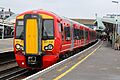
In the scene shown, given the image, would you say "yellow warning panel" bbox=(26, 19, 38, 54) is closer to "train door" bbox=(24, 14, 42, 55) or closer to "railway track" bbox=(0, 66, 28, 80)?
"train door" bbox=(24, 14, 42, 55)

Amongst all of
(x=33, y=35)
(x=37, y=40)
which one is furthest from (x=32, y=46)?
(x=33, y=35)

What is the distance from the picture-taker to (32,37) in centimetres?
1653

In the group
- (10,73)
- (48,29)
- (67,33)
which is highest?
(48,29)

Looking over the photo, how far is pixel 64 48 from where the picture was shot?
63.5ft

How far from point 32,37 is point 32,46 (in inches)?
17.4

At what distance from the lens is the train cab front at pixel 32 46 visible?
16422mm

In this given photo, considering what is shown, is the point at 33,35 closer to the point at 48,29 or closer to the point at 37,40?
the point at 37,40

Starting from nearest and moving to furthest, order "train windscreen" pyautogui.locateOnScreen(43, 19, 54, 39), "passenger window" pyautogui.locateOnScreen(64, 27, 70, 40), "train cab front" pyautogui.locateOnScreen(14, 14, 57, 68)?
"train cab front" pyautogui.locateOnScreen(14, 14, 57, 68) → "train windscreen" pyautogui.locateOnScreen(43, 19, 54, 39) → "passenger window" pyautogui.locateOnScreen(64, 27, 70, 40)

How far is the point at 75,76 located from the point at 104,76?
112 centimetres

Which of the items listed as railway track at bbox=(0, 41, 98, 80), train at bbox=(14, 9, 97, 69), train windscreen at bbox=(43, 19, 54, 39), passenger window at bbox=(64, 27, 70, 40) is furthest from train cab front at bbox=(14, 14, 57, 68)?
Answer: passenger window at bbox=(64, 27, 70, 40)

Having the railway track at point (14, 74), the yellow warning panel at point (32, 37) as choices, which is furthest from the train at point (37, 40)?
the railway track at point (14, 74)

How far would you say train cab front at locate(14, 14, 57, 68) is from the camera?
647 inches

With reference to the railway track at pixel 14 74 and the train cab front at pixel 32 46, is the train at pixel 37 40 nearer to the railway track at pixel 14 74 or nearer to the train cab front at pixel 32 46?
the train cab front at pixel 32 46

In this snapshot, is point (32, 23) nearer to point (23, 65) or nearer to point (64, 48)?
point (23, 65)
